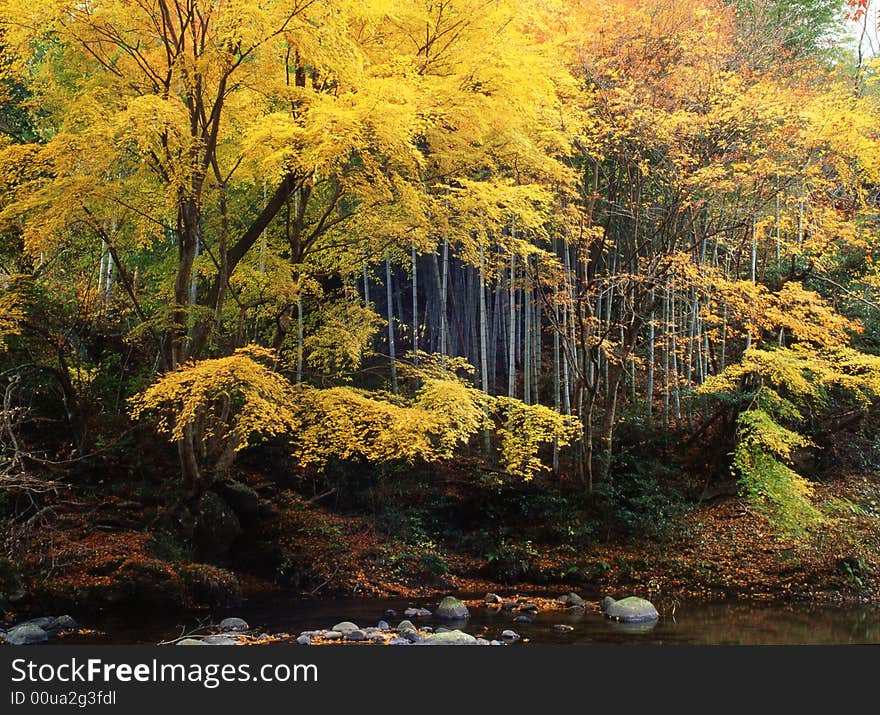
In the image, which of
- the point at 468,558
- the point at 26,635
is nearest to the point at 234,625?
the point at 26,635

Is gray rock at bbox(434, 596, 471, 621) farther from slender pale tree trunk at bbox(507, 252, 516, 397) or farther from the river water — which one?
slender pale tree trunk at bbox(507, 252, 516, 397)

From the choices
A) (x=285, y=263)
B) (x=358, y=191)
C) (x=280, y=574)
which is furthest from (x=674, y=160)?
(x=280, y=574)

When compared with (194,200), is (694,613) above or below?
below

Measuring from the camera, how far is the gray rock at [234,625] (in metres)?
6.63

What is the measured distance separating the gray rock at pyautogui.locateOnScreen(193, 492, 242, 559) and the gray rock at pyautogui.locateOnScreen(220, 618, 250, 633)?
1769mm

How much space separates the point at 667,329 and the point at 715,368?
1275mm

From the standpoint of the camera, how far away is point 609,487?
10375 mm

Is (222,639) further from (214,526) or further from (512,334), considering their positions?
(512,334)

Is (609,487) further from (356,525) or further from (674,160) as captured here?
(674,160)

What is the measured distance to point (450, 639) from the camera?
6.10m

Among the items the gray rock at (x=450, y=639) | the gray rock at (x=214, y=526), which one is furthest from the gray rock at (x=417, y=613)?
the gray rock at (x=214, y=526)

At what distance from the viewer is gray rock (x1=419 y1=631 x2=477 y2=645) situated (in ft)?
19.7

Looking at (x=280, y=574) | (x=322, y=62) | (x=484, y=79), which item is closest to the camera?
(x=322, y=62)

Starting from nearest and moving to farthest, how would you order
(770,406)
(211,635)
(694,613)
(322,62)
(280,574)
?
Answer: (211,635), (322,62), (694,613), (280,574), (770,406)
